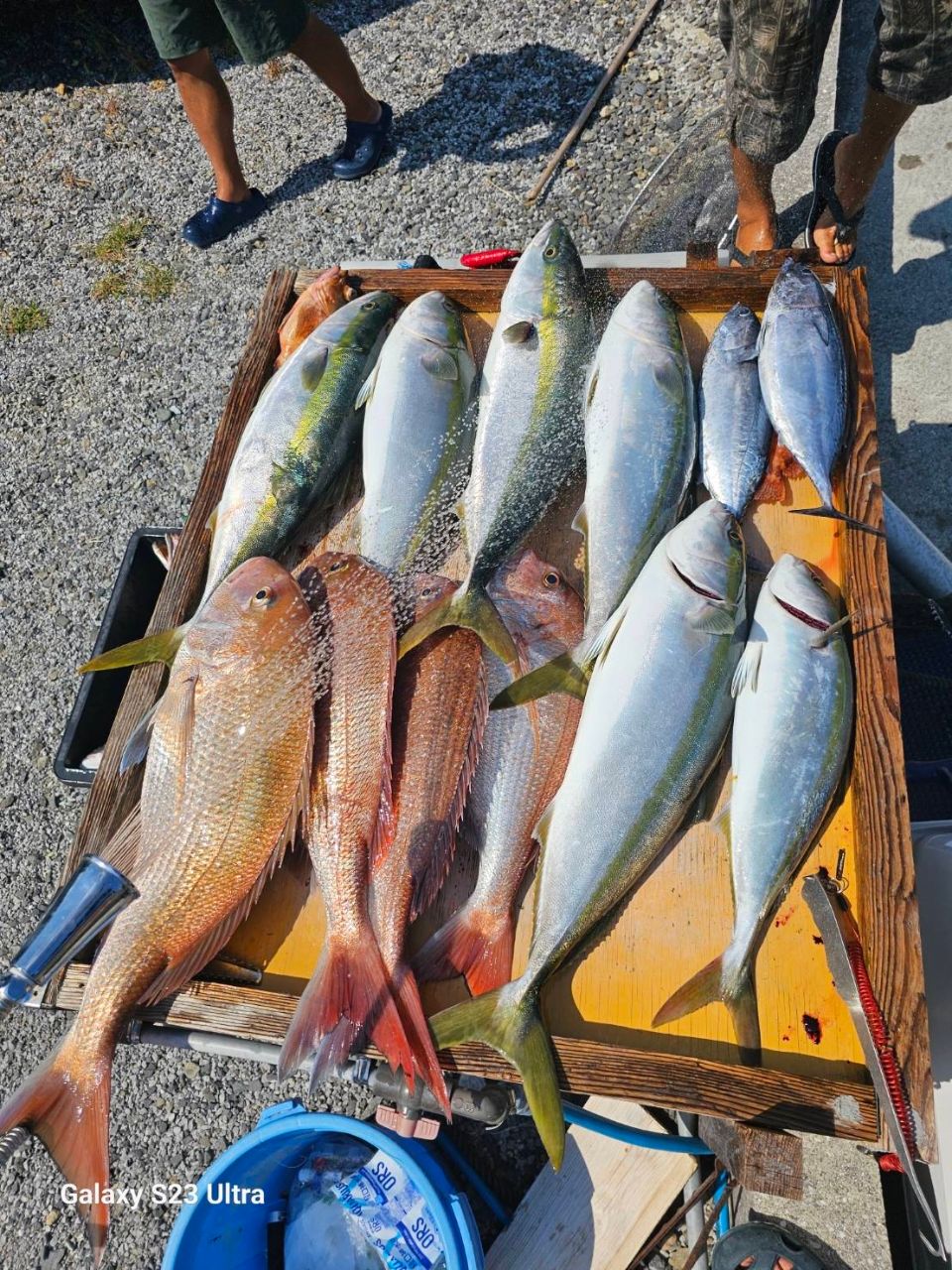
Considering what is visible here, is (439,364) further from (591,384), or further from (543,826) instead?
(543,826)

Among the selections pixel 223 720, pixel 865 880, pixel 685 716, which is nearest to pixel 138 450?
pixel 223 720

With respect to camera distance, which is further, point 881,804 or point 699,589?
point 699,589

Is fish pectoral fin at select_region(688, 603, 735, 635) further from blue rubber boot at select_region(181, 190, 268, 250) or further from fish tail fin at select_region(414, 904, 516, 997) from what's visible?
blue rubber boot at select_region(181, 190, 268, 250)

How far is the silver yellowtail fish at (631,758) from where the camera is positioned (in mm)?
1715

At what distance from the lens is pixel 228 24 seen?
4168 millimetres

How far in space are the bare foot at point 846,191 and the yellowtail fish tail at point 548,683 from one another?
2587 mm

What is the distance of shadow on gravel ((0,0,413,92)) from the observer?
19.2 ft

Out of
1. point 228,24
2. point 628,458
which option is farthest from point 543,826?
point 228,24

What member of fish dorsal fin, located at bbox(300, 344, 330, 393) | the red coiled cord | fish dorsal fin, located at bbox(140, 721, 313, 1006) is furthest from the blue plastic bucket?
fish dorsal fin, located at bbox(300, 344, 330, 393)

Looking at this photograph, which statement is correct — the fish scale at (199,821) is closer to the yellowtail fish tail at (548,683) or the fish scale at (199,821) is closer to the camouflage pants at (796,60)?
the yellowtail fish tail at (548,683)

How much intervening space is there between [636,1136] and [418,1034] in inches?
51.8

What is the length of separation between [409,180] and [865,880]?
4.87m

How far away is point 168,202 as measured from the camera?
16.8ft

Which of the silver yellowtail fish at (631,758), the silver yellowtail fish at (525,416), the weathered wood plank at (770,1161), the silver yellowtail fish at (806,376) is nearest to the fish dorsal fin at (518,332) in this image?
the silver yellowtail fish at (525,416)
